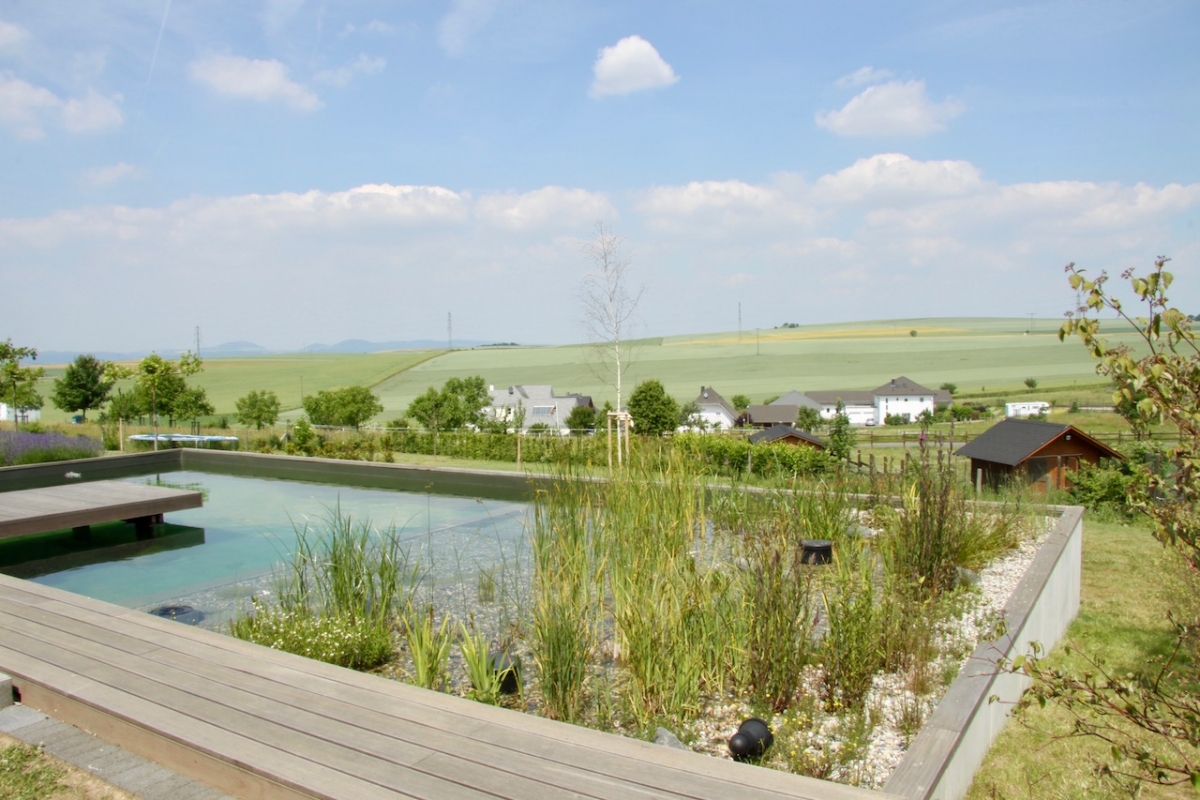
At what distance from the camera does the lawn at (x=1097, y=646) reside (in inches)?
110

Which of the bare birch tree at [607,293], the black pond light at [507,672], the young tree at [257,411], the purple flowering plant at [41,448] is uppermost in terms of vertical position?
the bare birch tree at [607,293]

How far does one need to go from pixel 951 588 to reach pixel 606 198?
→ 9899 mm

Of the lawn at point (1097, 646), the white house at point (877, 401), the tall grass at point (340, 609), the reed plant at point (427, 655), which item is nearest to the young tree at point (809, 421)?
the white house at point (877, 401)

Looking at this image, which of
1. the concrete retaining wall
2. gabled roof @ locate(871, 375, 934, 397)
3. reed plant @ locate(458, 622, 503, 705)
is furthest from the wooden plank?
gabled roof @ locate(871, 375, 934, 397)

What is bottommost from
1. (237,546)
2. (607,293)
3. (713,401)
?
(237,546)

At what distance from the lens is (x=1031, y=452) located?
9.82 meters

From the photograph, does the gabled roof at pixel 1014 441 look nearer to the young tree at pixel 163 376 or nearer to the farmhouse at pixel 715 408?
the young tree at pixel 163 376

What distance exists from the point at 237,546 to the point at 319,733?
524cm

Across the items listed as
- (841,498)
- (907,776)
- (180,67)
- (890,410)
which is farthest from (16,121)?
(890,410)

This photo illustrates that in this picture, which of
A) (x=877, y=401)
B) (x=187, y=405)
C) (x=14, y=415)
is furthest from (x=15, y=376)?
(x=877, y=401)

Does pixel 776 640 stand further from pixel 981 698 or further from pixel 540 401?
pixel 540 401

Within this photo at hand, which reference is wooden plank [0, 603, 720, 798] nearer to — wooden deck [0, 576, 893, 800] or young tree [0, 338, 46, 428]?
wooden deck [0, 576, 893, 800]

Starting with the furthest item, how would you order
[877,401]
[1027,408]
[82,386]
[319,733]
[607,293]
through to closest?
[877,401] < [1027,408] < [82,386] < [607,293] < [319,733]

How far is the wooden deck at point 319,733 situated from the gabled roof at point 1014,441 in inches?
337
